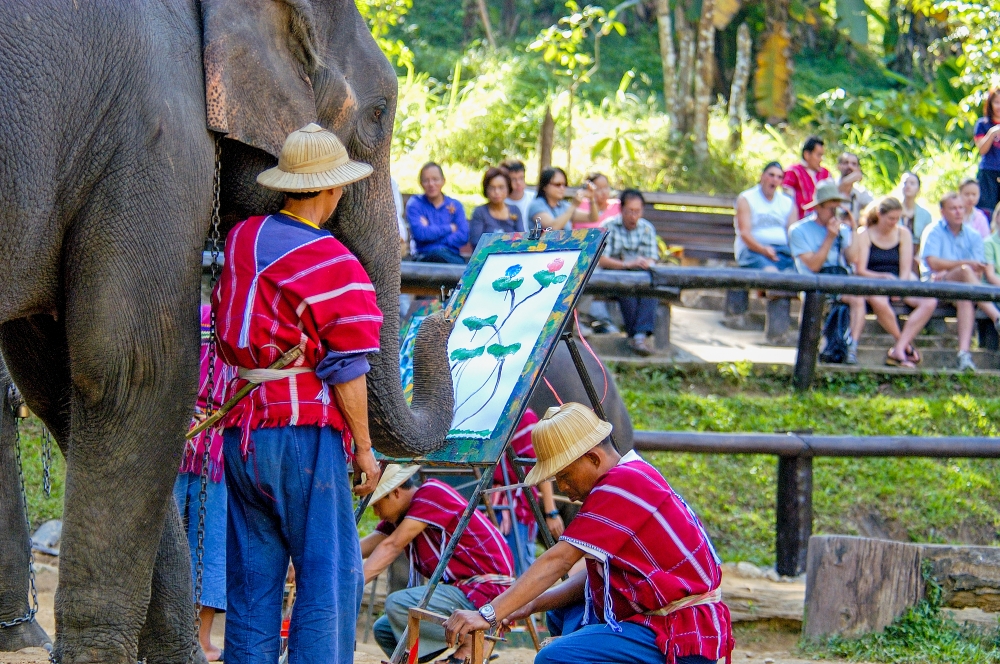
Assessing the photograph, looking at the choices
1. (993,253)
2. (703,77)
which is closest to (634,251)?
(993,253)

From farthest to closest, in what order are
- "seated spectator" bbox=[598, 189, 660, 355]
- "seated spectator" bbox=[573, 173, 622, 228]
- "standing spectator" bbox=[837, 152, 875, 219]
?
"standing spectator" bbox=[837, 152, 875, 219], "seated spectator" bbox=[573, 173, 622, 228], "seated spectator" bbox=[598, 189, 660, 355]

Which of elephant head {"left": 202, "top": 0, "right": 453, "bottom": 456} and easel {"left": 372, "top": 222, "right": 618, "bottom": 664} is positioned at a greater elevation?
elephant head {"left": 202, "top": 0, "right": 453, "bottom": 456}

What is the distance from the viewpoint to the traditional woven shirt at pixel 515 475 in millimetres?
5301

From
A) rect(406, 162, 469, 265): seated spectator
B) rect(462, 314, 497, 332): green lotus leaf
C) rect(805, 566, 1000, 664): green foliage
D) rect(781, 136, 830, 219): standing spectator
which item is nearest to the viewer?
rect(462, 314, 497, 332): green lotus leaf

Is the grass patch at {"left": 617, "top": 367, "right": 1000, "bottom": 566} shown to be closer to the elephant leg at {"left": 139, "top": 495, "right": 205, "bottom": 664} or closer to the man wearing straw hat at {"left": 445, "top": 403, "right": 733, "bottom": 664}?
the man wearing straw hat at {"left": 445, "top": 403, "right": 733, "bottom": 664}

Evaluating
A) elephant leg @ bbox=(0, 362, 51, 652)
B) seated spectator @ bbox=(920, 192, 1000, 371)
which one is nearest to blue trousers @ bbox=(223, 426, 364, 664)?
elephant leg @ bbox=(0, 362, 51, 652)

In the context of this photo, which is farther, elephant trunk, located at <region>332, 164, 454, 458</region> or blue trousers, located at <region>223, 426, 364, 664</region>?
elephant trunk, located at <region>332, 164, 454, 458</region>

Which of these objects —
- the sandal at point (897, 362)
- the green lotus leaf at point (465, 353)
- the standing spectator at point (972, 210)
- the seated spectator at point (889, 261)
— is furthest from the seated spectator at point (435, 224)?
the standing spectator at point (972, 210)

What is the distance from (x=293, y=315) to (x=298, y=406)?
24 cm

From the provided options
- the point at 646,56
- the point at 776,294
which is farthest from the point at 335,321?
the point at 646,56

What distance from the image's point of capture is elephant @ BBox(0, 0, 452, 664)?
2.86 meters

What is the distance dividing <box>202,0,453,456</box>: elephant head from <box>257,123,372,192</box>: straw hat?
4.1 inches

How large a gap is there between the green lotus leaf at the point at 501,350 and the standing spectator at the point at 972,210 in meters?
6.38

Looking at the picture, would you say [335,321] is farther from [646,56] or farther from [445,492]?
[646,56]
